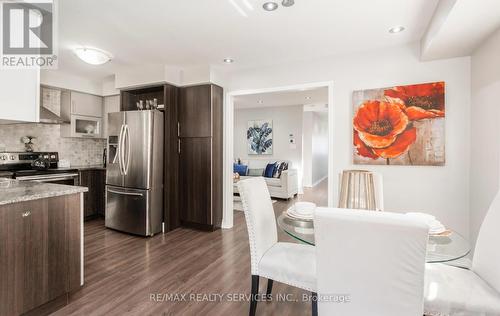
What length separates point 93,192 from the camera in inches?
169

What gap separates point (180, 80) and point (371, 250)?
3.64 meters

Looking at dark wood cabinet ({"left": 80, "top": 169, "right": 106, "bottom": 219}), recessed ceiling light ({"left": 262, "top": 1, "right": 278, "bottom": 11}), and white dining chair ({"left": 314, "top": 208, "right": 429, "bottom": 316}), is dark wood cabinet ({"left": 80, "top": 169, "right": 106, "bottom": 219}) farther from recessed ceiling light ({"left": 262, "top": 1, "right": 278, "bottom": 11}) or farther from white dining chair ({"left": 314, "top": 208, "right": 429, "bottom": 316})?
white dining chair ({"left": 314, "top": 208, "right": 429, "bottom": 316})

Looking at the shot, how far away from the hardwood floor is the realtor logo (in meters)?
1.96

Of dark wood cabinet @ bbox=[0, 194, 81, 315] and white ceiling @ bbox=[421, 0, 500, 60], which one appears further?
white ceiling @ bbox=[421, 0, 500, 60]

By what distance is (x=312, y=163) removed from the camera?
7867 mm

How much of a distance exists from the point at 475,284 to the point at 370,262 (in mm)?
857

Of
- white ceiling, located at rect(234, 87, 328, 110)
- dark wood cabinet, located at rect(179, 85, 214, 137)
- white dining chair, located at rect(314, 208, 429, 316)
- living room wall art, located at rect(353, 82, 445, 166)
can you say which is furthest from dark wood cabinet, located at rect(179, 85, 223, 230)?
white dining chair, located at rect(314, 208, 429, 316)

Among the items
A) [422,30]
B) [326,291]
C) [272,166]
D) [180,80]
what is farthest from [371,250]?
[272,166]

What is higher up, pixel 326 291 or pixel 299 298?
pixel 326 291

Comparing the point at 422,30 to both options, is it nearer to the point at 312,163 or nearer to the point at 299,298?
the point at 299,298

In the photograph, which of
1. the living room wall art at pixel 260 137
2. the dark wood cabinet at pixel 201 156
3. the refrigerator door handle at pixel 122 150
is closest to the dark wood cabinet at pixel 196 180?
the dark wood cabinet at pixel 201 156

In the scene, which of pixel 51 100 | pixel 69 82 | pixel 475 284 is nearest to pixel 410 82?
pixel 475 284

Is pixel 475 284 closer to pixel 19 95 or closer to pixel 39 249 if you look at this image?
pixel 39 249

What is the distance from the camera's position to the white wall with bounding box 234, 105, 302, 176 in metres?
7.11
